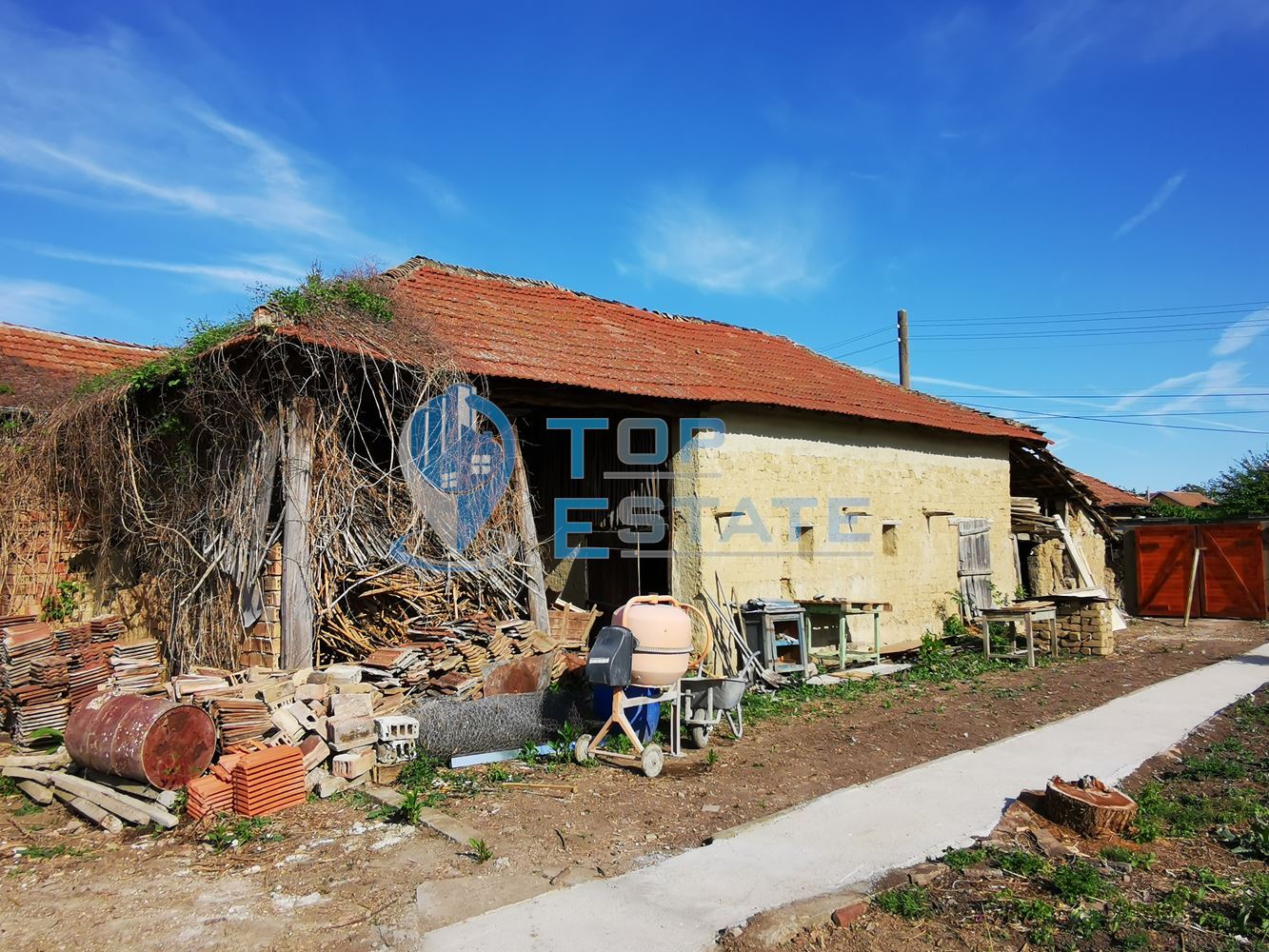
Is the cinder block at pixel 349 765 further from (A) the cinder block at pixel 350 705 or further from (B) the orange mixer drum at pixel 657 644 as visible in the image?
(B) the orange mixer drum at pixel 657 644

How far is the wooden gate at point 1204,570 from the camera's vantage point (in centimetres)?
1830

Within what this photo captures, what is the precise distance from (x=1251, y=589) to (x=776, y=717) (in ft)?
49.3

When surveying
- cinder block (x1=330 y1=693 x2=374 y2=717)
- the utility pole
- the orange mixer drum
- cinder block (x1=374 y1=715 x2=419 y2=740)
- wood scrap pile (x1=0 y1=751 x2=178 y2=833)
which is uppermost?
the utility pole

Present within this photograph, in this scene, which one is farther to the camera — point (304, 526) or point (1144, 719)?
point (1144, 719)

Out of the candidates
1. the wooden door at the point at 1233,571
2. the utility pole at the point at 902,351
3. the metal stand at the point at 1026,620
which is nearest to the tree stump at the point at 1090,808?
the metal stand at the point at 1026,620

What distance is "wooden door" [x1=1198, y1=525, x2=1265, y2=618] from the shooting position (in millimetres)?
18219

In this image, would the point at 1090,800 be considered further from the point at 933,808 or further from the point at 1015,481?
the point at 1015,481

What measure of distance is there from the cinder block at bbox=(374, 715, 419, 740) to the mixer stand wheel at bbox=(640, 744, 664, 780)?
1.84 m

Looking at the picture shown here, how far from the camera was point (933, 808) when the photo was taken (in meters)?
5.84

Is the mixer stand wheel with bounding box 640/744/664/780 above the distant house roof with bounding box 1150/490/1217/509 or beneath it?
beneath

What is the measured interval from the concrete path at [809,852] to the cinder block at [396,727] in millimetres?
1860

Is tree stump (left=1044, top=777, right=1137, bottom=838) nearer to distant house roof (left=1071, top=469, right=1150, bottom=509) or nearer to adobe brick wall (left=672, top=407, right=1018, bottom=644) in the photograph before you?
adobe brick wall (left=672, top=407, right=1018, bottom=644)

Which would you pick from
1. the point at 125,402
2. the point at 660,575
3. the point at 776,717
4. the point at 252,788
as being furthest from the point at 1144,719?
the point at 125,402

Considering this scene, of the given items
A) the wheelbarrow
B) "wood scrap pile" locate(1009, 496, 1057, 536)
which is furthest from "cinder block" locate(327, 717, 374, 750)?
"wood scrap pile" locate(1009, 496, 1057, 536)
